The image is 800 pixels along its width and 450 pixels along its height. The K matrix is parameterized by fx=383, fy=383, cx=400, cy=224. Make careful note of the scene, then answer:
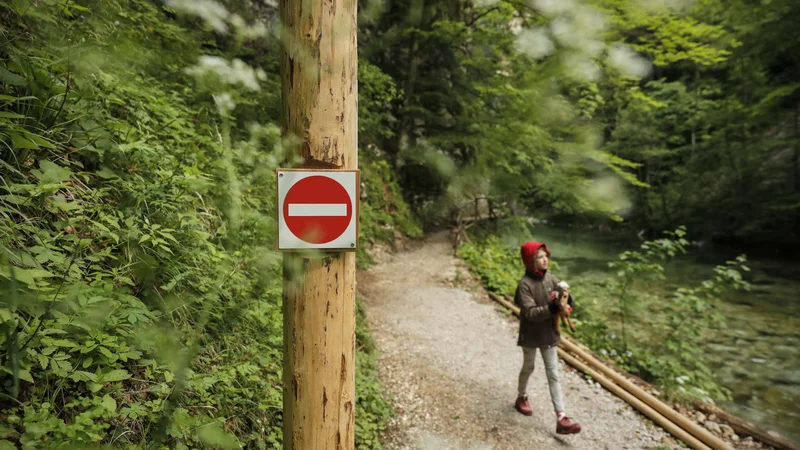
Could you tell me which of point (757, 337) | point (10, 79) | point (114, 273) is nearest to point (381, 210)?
point (757, 337)

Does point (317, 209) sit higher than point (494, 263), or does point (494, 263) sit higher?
point (317, 209)

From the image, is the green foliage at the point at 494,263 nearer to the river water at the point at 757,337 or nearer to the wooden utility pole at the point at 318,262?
the river water at the point at 757,337

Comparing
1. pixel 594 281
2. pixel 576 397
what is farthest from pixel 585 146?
pixel 576 397

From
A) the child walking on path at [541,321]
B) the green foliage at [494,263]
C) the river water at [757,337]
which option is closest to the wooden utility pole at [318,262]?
the child walking on path at [541,321]

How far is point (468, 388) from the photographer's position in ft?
15.1

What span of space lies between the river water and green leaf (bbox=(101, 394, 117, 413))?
723 centimetres

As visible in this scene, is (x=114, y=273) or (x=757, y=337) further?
(x=757, y=337)

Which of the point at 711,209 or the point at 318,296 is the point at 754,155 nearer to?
the point at 711,209

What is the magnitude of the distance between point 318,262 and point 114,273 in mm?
1260

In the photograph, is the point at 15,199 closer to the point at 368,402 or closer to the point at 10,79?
the point at 10,79

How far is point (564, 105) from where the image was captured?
12094 millimetres

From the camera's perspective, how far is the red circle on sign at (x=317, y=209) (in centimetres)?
151

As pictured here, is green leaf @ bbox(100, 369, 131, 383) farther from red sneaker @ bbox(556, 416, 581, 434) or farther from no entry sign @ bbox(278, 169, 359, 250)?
red sneaker @ bbox(556, 416, 581, 434)

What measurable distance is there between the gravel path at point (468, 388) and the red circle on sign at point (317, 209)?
2.77 meters
